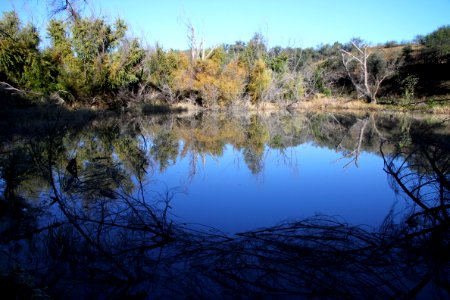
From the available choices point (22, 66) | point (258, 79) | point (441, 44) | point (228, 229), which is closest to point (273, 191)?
point (228, 229)

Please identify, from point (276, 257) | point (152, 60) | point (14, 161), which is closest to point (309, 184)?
point (276, 257)

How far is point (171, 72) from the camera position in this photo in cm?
2462

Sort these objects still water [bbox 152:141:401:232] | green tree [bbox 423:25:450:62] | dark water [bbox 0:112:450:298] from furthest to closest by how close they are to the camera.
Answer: green tree [bbox 423:25:450:62] → still water [bbox 152:141:401:232] → dark water [bbox 0:112:450:298]

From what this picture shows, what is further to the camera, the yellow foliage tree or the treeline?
the yellow foliage tree

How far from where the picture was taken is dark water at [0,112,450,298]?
2764 millimetres

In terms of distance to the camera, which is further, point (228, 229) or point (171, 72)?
point (171, 72)

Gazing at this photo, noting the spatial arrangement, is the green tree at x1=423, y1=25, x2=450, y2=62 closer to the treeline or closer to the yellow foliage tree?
the treeline

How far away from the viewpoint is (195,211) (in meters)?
4.55

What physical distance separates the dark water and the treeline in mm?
8397

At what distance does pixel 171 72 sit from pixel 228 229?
21962 millimetres

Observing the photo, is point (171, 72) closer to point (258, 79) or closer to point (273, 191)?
point (258, 79)

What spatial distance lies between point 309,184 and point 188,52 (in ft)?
76.6

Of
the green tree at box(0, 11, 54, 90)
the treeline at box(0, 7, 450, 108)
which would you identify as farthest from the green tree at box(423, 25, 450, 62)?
the green tree at box(0, 11, 54, 90)

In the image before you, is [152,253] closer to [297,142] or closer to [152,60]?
[297,142]
